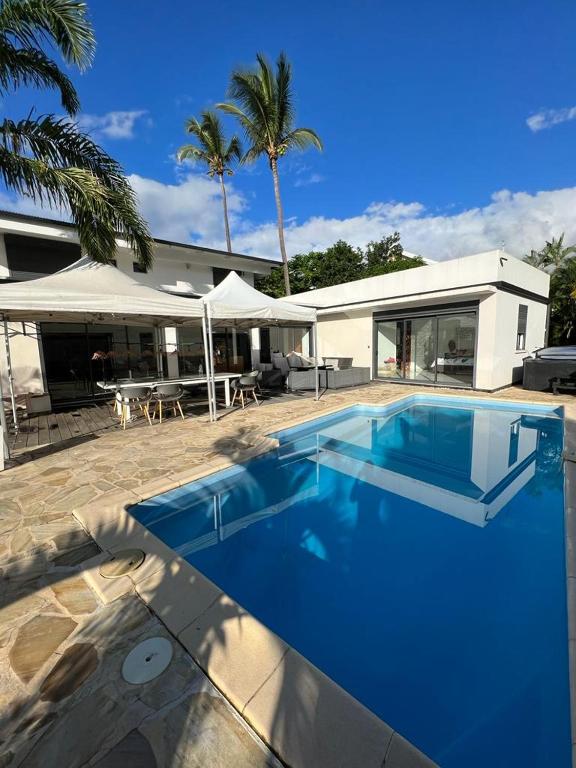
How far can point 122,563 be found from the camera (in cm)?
306

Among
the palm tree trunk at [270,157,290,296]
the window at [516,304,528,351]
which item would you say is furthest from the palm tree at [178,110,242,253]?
the window at [516,304,528,351]

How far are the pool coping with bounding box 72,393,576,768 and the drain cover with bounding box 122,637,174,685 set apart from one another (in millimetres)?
109

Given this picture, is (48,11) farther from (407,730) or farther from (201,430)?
(407,730)

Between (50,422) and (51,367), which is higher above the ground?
(51,367)

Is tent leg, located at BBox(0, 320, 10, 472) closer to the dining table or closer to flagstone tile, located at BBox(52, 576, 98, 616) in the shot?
the dining table

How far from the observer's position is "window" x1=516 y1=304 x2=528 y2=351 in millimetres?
12711

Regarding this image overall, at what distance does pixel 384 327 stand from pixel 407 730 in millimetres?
13525

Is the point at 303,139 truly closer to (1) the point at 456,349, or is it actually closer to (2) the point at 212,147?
(2) the point at 212,147

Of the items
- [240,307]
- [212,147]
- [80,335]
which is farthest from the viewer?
[212,147]

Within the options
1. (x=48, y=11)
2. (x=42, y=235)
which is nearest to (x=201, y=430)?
(x=48, y=11)

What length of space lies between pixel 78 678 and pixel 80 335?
39.0 feet

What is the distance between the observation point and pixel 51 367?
1129 cm

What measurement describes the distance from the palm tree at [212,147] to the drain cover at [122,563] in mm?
22028

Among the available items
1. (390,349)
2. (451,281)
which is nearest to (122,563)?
(451,281)
